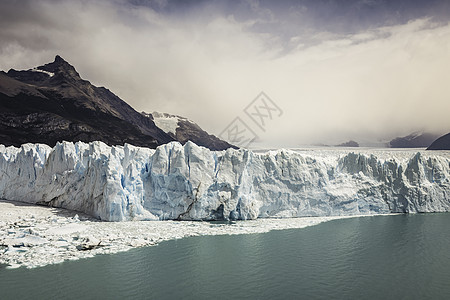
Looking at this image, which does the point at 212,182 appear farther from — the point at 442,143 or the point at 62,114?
the point at 62,114

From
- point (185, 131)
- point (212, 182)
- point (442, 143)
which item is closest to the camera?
point (212, 182)

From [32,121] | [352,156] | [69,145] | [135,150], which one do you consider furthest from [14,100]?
[352,156]

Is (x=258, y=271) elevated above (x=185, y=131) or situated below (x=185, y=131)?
below

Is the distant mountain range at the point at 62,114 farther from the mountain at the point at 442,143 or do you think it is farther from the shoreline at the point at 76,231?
the mountain at the point at 442,143

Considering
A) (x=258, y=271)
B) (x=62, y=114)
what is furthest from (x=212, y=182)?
(x=62, y=114)

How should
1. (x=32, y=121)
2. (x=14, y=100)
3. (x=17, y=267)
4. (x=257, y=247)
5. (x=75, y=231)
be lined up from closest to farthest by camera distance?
(x=17, y=267)
(x=257, y=247)
(x=75, y=231)
(x=32, y=121)
(x=14, y=100)

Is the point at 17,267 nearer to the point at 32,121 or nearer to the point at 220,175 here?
the point at 220,175

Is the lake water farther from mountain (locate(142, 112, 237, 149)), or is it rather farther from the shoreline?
mountain (locate(142, 112, 237, 149))
